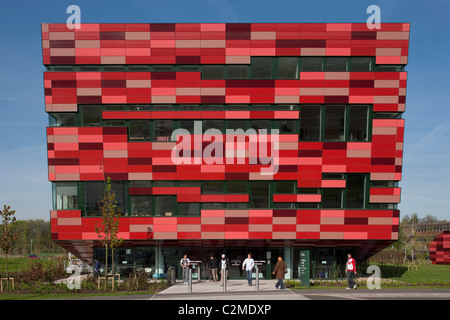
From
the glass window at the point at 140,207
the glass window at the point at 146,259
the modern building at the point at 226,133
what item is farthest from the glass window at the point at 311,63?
the glass window at the point at 146,259

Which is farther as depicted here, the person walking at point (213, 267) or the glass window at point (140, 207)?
the glass window at point (140, 207)

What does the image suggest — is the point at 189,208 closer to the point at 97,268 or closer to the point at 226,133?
the point at 226,133

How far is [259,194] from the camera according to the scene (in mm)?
20547

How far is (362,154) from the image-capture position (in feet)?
66.8

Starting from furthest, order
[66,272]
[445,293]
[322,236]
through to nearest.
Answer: [66,272] < [322,236] < [445,293]

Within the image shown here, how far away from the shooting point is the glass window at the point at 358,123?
2066 cm

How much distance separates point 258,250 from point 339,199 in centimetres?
712

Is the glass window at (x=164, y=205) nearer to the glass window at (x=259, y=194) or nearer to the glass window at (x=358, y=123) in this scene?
the glass window at (x=259, y=194)

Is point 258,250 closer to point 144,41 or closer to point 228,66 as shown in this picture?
point 228,66

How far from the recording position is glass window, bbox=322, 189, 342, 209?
2059 centimetres

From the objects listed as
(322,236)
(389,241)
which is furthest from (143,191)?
(389,241)

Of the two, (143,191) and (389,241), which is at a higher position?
(143,191)

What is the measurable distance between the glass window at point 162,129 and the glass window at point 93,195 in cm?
541

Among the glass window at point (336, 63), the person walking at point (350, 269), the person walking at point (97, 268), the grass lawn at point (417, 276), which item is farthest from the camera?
the glass window at point (336, 63)
